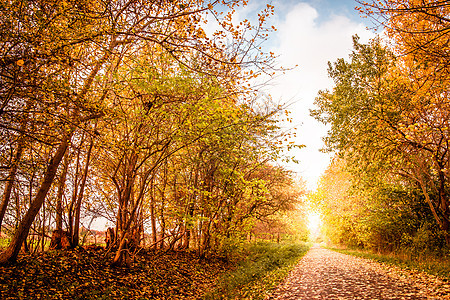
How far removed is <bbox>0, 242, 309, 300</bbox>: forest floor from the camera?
5348 mm

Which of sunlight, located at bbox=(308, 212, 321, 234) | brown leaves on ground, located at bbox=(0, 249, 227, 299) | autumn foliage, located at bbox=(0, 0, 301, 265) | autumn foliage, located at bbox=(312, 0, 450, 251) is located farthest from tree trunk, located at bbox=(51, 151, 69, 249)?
sunlight, located at bbox=(308, 212, 321, 234)

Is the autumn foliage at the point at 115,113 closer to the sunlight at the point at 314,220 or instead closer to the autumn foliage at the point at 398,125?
the autumn foliage at the point at 398,125

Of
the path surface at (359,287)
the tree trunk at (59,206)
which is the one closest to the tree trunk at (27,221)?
the tree trunk at (59,206)

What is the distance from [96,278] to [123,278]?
0.85 m

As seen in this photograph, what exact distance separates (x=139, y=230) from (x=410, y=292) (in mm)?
9004

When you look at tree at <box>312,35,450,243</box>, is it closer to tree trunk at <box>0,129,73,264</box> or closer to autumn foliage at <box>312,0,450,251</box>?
autumn foliage at <box>312,0,450,251</box>

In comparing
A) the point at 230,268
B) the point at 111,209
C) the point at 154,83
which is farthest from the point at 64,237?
the point at 230,268

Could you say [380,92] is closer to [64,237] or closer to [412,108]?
[412,108]

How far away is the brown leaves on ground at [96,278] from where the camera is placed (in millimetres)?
5230

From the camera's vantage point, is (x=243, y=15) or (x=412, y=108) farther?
(x=412, y=108)

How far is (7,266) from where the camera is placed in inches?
218

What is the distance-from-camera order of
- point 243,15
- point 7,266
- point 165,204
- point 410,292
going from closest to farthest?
point 7,266 < point 243,15 < point 410,292 < point 165,204

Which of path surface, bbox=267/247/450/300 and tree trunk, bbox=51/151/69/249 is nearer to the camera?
path surface, bbox=267/247/450/300

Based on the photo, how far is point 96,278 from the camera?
6.60 m
